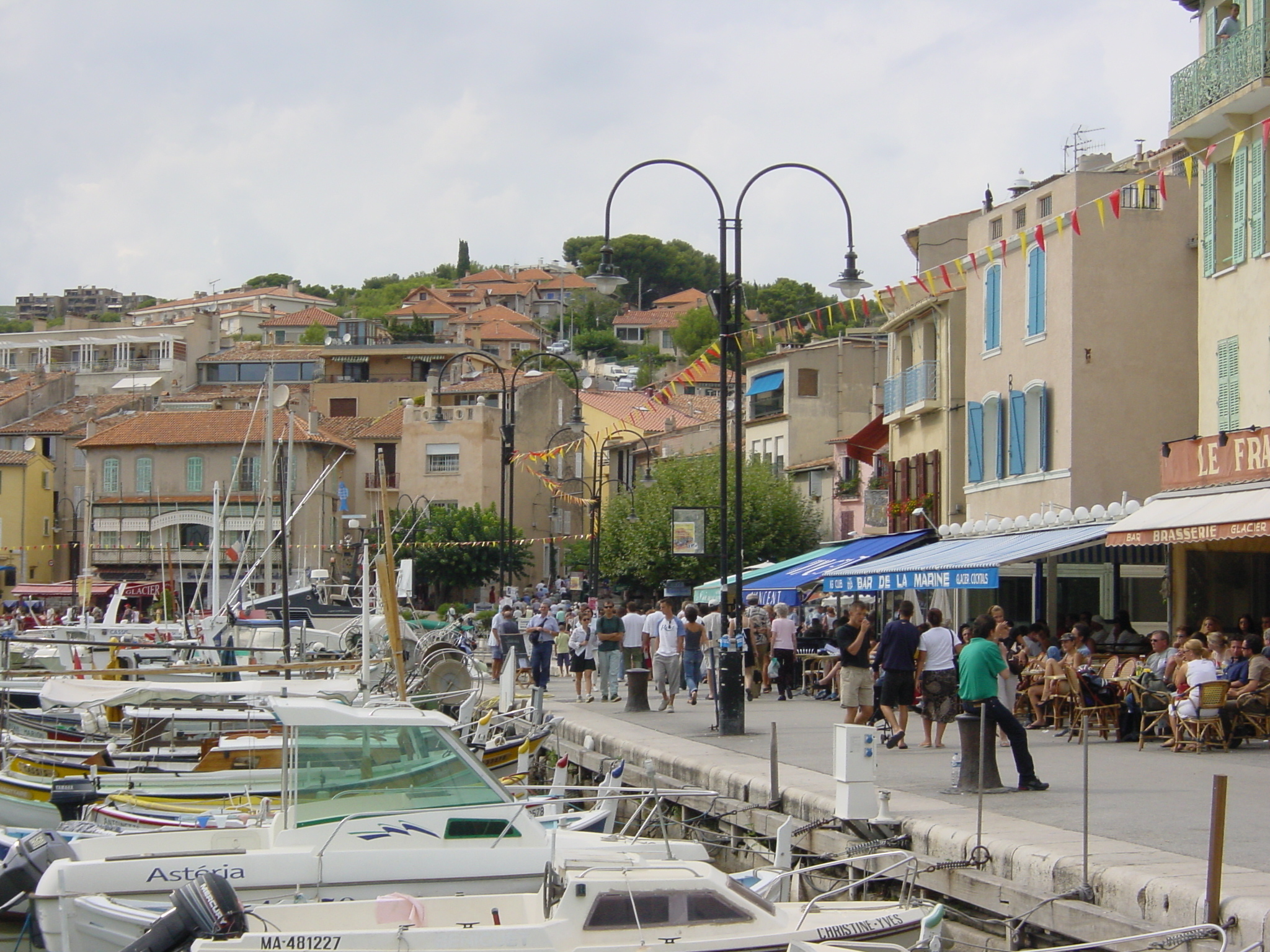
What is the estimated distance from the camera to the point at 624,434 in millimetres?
76625

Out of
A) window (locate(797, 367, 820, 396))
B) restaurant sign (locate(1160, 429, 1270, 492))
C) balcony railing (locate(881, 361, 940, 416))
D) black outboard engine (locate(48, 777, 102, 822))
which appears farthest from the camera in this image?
window (locate(797, 367, 820, 396))

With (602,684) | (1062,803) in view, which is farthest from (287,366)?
(1062,803)

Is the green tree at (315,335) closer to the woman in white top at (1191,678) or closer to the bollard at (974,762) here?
the woman in white top at (1191,678)

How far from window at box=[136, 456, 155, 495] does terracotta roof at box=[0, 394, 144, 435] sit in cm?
1154

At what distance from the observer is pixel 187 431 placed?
79.2m

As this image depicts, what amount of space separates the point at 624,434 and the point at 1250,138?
178 feet

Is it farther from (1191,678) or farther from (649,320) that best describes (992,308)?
(649,320)

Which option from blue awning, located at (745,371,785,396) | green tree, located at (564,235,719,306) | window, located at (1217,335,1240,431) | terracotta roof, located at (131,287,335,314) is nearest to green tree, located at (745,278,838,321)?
green tree, located at (564,235,719,306)

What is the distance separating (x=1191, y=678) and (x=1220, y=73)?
10.7 meters

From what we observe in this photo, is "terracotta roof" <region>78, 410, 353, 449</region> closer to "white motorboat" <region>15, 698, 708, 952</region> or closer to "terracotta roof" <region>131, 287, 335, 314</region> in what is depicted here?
"white motorboat" <region>15, 698, 708, 952</region>

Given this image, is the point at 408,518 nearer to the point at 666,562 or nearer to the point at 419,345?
the point at 666,562

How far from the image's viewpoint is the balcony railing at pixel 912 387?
125 feet

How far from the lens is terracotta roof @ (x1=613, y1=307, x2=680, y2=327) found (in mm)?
153250

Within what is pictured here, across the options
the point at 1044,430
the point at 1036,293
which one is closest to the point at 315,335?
the point at 1036,293
